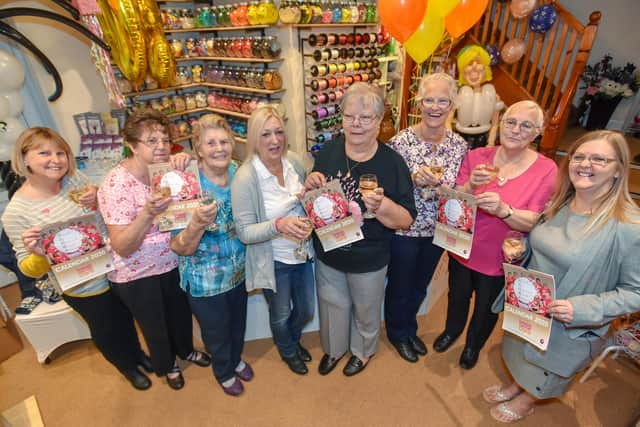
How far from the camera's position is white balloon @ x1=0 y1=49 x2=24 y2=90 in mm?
2518

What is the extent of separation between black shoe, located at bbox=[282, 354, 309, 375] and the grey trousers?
20 cm

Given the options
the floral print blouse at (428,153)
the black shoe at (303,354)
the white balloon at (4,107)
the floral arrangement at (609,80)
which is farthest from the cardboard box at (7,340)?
the floral arrangement at (609,80)

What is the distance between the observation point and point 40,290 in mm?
2291

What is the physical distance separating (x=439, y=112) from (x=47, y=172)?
191cm

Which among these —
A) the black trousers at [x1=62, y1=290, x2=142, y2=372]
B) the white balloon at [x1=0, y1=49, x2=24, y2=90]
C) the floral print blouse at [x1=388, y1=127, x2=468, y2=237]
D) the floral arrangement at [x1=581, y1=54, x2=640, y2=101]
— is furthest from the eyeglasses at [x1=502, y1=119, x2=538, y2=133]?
the floral arrangement at [x1=581, y1=54, x2=640, y2=101]

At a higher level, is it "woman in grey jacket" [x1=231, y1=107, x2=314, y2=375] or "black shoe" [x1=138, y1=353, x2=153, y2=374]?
"woman in grey jacket" [x1=231, y1=107, x2=314, y2=375]

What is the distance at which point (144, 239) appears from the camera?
165 centimetres

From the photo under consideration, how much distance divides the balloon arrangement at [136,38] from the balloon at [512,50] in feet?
14.7

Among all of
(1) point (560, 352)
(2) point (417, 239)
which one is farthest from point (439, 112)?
(1) point (560, 352)

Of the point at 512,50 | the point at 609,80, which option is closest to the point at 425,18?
the point at 512,50

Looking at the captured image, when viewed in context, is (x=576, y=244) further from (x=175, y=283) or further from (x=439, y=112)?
Result: (x=175, y=283)

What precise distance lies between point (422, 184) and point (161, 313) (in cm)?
161

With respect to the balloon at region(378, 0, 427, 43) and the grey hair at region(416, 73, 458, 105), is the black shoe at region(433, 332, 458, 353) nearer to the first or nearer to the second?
the grey hair at region(416, 73, 458, 105)

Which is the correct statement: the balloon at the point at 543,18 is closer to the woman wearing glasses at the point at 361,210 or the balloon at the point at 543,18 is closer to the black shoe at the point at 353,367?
the woman wearing glasses at the point at 361,210
